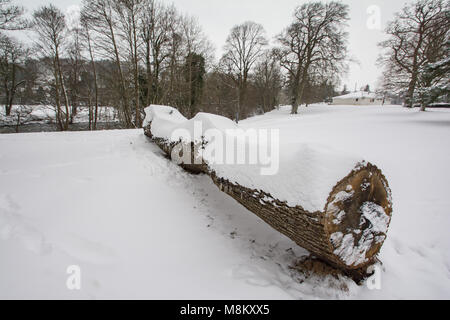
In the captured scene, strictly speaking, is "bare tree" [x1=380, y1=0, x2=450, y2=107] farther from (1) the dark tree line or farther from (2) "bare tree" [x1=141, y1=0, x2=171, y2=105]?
(2) "bare tree" [x1=141, y1=0, x2=171, y2=105]

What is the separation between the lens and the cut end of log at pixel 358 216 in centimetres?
152

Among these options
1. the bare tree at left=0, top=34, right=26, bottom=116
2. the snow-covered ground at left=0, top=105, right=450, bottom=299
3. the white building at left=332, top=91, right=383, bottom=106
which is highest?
the white building at left=332, top=91, right=383, bottom=106

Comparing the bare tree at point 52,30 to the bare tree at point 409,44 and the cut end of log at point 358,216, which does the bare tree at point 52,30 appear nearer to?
the cut end of log at point 358,216

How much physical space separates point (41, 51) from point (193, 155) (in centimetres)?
1628

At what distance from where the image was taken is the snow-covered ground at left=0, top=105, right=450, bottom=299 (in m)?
1.62

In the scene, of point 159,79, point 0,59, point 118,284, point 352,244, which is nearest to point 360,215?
point 352,244

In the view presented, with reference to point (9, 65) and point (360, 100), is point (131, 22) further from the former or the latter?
point (360, 100)

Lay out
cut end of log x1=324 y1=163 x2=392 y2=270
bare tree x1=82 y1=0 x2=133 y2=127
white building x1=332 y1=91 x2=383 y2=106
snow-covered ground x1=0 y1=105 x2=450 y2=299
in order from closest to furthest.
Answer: cut end of log x1=324 y1=163 x2=392 y2=270
snow-covered ground x1=0 y1=105 x2=450 y2=299
bare tree x1=82 y1=0 x2=133 y2=127
white building x1=332 y1=91 x2=383 y2=106

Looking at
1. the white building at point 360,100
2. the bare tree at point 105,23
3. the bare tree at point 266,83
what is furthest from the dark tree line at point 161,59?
the white building at point 360,100

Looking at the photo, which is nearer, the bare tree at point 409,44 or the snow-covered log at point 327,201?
the snow-covered log at point 327,201

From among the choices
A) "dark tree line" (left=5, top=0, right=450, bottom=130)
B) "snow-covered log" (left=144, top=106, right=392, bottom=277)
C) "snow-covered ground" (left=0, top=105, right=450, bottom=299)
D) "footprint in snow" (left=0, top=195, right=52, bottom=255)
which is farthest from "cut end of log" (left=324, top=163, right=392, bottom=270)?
"dark tree line" (left=5, top=0, right=450, bottom=130)

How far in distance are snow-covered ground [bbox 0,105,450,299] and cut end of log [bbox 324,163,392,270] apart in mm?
330

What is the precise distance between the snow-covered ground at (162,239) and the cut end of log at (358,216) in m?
0.33

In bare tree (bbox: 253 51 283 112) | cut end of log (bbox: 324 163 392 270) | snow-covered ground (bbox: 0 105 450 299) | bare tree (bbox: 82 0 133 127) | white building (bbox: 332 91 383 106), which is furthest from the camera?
white building (bbox: 332 91 383 106)
